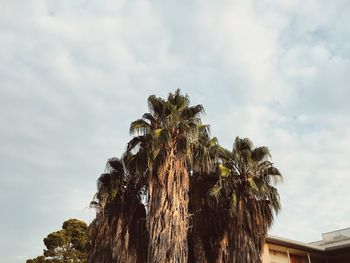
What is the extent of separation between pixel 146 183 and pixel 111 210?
2787 mm

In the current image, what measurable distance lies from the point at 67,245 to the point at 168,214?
25.7 meters

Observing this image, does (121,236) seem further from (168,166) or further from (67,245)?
(67,245)

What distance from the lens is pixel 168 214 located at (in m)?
16.1

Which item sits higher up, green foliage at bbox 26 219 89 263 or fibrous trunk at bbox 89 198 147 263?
green foliage at bbox 26 219 89 263

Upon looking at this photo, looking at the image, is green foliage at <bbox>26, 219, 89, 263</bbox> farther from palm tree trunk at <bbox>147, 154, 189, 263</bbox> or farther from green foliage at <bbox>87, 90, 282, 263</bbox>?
palm tree trunk at <bbox>147, 154, 189, 263</bbox>

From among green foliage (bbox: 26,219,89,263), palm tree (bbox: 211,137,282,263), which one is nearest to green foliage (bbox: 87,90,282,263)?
palm tree (bbox: 211,137,282,263)

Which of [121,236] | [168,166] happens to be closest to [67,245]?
[121,236]

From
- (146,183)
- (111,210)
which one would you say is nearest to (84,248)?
(111,210)

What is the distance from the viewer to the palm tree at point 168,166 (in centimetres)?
1552

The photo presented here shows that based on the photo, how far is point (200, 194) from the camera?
1928 centimetres

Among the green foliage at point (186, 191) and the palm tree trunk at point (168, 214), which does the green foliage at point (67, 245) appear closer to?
A: the green foliage at point (186, 191)

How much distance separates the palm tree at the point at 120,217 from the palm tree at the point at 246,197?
406 cm

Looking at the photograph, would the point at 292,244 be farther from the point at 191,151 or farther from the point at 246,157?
the point at 191,151

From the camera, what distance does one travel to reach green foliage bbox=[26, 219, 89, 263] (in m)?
36.9
